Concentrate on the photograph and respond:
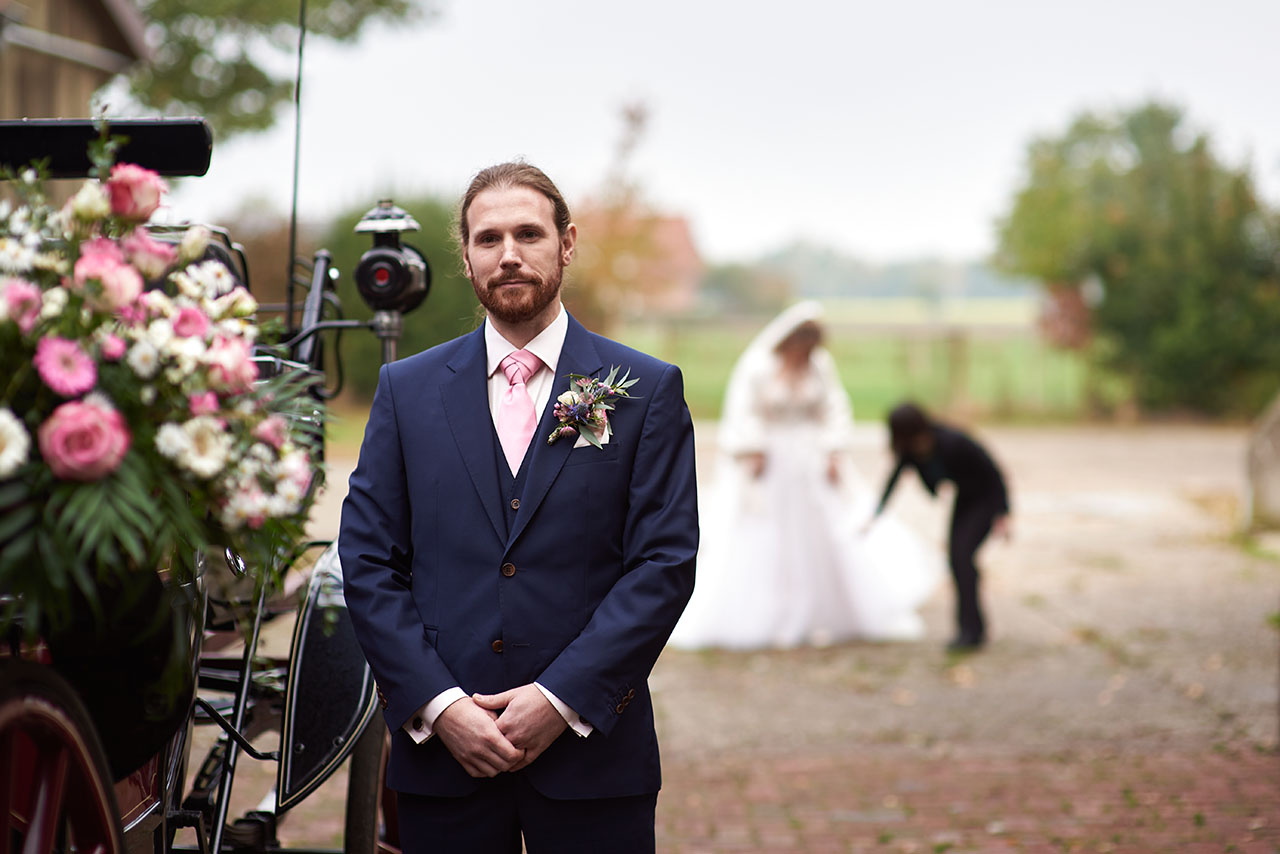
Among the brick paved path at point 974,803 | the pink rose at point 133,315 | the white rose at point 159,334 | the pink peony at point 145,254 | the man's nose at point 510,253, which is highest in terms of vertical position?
the man's nose at point 510,253

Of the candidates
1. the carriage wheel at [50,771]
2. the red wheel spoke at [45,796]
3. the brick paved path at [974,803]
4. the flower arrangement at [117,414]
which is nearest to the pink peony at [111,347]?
the flower arrangement at [117,414]

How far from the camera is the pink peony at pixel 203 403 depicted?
198cm

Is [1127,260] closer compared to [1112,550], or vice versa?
[1112,550]

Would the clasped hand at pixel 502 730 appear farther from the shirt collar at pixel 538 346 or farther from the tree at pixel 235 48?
the tree at pixel 235 48

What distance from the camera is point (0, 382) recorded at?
6.12 ft

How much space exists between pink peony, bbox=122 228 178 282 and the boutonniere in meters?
0.89

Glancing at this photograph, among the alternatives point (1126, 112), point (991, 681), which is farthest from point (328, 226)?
point (1126, 112)

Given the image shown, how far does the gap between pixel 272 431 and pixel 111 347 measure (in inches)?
10.9

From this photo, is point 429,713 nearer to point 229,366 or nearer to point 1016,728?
point 229,366

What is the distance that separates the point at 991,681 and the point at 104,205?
6285mm

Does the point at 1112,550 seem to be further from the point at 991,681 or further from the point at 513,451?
the point at 513,451

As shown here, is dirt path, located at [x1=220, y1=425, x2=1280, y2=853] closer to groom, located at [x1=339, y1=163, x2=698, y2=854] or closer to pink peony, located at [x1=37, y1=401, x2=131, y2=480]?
groom, located at [x1=339, y1=163, x2=698, y2=854]

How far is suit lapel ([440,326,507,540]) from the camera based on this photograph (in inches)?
106

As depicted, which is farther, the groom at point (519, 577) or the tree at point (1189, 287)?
the tree at point (1189, 287)
